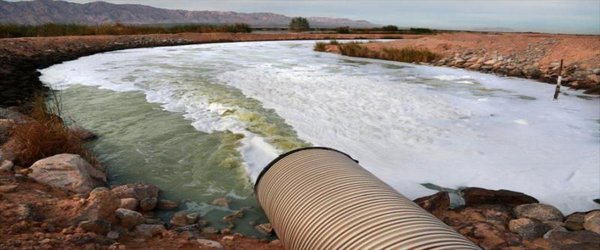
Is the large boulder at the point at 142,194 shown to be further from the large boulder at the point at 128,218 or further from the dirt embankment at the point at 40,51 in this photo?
the dirt embankment at the point at 40,51

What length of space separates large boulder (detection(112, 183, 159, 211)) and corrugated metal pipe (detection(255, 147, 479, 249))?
1.41m

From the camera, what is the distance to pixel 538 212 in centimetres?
487

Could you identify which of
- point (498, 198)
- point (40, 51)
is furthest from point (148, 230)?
point (40, 51)

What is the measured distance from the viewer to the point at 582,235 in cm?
430

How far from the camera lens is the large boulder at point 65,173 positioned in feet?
15.7

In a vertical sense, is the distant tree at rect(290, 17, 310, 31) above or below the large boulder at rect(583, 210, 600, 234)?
above

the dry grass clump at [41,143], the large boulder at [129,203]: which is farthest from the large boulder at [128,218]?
the dry grass clump at [41,143]

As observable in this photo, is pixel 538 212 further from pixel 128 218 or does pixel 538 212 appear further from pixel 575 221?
pixel 128 218

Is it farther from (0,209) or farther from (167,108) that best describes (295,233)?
(167,108)

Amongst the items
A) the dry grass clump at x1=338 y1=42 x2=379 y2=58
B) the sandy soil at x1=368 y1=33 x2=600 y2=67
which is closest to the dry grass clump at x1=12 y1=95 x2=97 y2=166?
the sandy soil at x1=368 y1=33 x2=600 y2=67

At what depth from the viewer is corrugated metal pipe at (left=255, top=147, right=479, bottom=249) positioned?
2.75 meters

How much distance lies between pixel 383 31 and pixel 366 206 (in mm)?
53922

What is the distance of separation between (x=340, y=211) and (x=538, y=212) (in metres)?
3.12

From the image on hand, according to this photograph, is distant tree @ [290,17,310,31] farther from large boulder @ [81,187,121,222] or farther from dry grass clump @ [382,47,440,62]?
large boulder @ [81,187,121,222]
